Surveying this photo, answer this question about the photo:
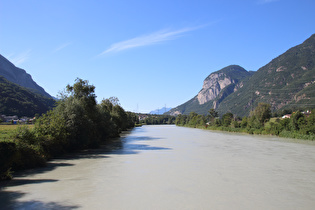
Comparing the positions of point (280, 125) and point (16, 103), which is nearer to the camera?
point (280, 125)

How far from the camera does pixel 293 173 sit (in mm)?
18922

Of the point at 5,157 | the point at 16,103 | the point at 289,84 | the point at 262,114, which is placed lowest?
the point at 5,157

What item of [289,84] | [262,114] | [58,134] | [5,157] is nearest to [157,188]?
[5,157]

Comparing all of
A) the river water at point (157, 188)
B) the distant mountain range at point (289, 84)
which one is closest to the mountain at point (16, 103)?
the river water at point (157, 188)

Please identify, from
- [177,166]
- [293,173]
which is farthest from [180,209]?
[293,173]

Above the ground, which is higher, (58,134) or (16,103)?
(16,103)

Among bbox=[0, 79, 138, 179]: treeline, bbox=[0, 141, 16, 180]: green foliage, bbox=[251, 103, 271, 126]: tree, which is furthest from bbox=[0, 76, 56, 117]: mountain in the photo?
bbox=[0, 141, 16, 180]: green foliage

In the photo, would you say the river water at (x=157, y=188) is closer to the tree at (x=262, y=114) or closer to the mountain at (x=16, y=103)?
the tree at (x=262, y=114)

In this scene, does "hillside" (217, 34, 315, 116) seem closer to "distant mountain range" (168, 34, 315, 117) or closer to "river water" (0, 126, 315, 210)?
"distant mountain range" (168, 34, 315, 117)

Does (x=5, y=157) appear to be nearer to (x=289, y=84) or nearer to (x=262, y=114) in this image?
(x=262, y=114)

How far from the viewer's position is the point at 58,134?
2598 cm

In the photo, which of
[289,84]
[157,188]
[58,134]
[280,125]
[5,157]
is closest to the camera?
[157,188]

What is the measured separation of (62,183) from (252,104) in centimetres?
17494

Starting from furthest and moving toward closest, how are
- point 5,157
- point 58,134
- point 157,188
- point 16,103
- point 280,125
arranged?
point 16,103 → point 280,125 → point 58,134 → point 5,157 → point 157,188
